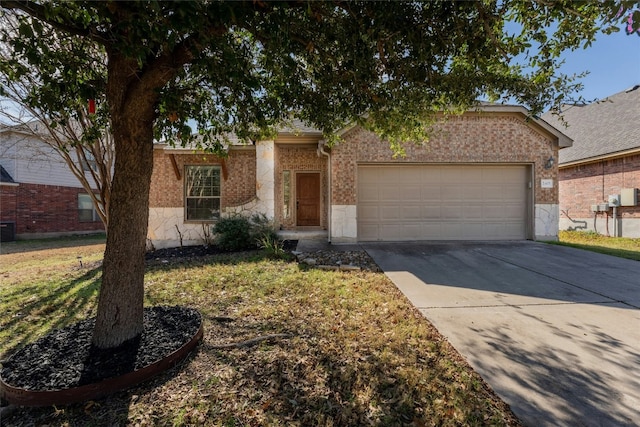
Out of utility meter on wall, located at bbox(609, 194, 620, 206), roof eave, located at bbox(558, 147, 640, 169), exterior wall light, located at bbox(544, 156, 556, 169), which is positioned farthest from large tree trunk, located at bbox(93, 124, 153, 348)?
utility meter on wall, located at bbox(609, 194, 620, 206)

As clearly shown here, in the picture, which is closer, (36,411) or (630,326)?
(36,411)

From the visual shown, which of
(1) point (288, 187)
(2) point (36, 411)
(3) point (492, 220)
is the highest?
(1) point (288, 187)

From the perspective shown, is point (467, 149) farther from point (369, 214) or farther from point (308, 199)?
point (308, 199)

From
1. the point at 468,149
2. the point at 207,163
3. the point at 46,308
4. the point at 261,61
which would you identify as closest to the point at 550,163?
the point at 468,149

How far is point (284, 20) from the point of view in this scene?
8.55ft

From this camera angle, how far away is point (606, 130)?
12.9m

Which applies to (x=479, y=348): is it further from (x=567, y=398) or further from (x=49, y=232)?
(x=49, y=232)

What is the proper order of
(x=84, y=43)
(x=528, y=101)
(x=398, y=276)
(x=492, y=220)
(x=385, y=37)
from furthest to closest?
(x=492, y=220)
(x=398, y=276)
(x=528, y=101)
(x=84, y=43)
(x=385, y=37)

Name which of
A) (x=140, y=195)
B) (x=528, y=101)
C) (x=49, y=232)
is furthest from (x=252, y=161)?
(x=49, y=232)

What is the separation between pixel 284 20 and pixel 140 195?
215 cm

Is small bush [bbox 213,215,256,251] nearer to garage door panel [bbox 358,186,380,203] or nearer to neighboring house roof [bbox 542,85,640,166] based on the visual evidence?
garage door panel [bbox 358,186,380,203]

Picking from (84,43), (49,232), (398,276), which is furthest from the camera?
(49,232)

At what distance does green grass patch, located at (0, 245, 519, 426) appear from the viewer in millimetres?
2105

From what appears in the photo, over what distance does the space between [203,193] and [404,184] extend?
268 inches
